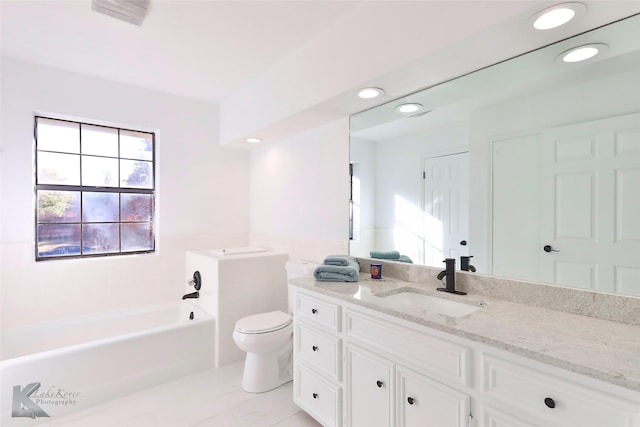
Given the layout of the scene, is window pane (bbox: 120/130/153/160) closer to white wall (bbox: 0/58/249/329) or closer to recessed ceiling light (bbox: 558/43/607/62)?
white wall (bbox: 0/58/249/329)

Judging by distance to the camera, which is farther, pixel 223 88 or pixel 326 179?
pixel 223 88

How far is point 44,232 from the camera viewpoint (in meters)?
2.66

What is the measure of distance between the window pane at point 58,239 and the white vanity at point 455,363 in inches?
90.1

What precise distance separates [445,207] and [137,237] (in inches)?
116

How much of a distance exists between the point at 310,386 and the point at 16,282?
8.25 ft

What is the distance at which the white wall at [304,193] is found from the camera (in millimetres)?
2582

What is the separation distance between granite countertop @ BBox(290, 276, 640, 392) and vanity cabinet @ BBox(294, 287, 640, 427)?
1.7 inches

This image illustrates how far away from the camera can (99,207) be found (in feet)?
9.69

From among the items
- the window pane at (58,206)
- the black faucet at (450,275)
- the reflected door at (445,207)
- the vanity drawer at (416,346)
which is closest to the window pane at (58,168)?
the window pane at (58,206)

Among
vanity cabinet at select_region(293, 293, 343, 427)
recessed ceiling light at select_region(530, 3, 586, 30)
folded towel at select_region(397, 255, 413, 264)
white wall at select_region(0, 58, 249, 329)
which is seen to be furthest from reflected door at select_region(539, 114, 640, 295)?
white wall at select_region(0, 58, 249, 329)

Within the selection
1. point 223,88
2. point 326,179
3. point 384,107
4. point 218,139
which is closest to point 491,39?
point 384,107

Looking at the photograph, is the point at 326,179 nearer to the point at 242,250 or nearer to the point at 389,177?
the point at 389,177

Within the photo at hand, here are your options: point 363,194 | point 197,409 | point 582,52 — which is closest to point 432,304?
point 363,194

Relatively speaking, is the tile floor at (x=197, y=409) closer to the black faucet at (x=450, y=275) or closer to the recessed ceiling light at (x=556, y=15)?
the black faucet at (x=450, y=275)
